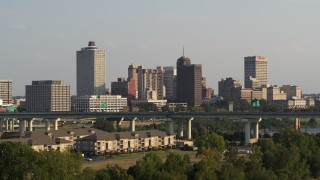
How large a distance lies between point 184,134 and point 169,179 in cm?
8153

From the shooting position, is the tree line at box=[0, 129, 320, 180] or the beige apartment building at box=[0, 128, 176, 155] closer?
the tree line at box=[0, 129, 320, 180]

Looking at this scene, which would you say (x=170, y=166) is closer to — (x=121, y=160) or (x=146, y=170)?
(x=146, y=170)

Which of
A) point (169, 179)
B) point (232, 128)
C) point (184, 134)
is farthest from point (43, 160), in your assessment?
point (232, 128)

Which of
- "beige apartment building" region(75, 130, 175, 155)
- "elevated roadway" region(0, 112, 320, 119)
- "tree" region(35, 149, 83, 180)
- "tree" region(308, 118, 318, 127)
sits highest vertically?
"elevated roadway" region(0, 112, 320, 119)

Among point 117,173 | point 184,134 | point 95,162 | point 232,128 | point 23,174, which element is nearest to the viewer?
point 23,174

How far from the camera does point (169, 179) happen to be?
50844mm

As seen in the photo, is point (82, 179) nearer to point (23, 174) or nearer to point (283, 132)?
point (23, 174)

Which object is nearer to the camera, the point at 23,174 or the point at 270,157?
the point at 23,174

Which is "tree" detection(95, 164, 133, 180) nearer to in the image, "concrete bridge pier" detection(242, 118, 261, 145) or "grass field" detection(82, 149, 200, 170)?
"grass field" detection(82, 149, 200, 170)

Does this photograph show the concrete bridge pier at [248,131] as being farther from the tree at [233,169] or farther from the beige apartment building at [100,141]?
the tree at [233,169]

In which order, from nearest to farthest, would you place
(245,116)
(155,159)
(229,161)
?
(155,159), (229,161), (245,116)

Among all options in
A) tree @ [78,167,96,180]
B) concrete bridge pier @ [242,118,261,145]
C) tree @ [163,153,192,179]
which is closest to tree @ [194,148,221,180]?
tree @ [163,153,192,179]

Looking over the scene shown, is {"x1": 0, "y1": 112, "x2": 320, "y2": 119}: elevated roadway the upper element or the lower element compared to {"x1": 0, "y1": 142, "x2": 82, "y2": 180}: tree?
upper

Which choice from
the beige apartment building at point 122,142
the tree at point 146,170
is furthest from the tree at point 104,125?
the tree at point 146,170
